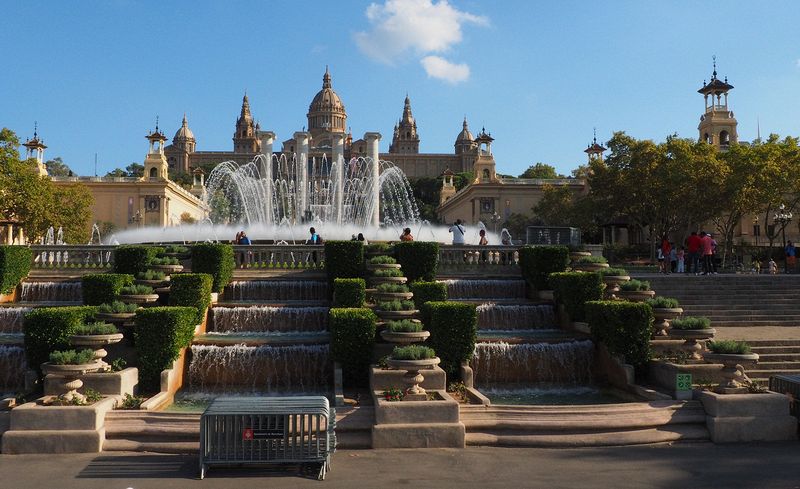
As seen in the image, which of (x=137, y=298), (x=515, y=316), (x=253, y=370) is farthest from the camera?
(x=515, y=316)

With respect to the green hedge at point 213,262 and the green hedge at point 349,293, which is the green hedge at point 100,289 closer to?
the green hedge at point 213,262

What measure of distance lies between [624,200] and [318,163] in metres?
120

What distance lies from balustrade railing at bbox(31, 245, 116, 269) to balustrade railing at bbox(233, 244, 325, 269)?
458cm

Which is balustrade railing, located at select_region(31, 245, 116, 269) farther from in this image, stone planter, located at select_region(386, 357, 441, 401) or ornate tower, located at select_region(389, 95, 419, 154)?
ornate tower, located at select_region(389, 95, 419, 154)

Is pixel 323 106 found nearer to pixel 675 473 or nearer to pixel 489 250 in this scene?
pixel 489 250

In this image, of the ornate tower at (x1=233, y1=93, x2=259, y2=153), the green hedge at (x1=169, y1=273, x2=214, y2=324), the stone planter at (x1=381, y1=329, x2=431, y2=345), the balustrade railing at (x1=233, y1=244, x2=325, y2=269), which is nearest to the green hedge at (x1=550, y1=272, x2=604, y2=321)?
the stone planter at (x1=381, y1=329, x2=431, y2=345)

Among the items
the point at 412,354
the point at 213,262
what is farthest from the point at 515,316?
the point at 213,262

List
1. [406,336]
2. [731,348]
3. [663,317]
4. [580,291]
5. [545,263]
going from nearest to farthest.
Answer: [731,348] → [406,336] → [663,317] → [580,291] → [545,263]

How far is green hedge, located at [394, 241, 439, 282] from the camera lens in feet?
63.0

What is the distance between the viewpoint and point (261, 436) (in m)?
8.40

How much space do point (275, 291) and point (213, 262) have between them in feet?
6.78

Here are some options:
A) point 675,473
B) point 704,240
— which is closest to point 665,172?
point 704,240

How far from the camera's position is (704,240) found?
24.9m

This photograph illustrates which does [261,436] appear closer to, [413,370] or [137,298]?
[413,370]
